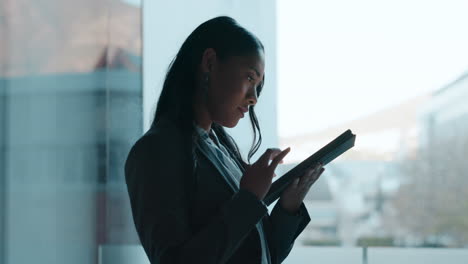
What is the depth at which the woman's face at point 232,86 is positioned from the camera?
2.74ft

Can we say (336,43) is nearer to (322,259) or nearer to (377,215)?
(322,259)

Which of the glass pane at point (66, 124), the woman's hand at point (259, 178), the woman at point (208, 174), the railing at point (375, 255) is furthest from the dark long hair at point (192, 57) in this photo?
the railing at point (375, 255)

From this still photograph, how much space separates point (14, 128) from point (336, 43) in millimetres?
3812

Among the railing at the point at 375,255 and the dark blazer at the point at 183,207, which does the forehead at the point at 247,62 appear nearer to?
the dark blazer at the point at 183,207

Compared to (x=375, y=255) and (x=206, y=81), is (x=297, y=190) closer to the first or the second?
(x=206, y=81)

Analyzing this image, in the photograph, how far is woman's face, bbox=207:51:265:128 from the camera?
32.8 inches

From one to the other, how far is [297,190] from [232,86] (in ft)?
0.69

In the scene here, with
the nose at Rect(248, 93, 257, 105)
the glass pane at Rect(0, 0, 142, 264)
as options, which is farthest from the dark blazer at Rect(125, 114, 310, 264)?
the glass pane at Rect(0, 0, 142, 264)

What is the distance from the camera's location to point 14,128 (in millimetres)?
1544

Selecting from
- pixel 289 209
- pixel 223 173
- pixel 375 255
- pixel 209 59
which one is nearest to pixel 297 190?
pixel 289 209

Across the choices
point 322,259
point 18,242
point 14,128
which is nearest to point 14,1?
point 14,128

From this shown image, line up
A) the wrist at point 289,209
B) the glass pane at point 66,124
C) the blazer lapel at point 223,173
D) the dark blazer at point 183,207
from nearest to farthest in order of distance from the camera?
the dark blazer at point 183,207 < the blazer lapel at point 223,173 < the wrist at point 289,209 < the glass pane at point 66,124

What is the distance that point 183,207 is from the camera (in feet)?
2.40

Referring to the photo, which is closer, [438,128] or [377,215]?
[438,128]
